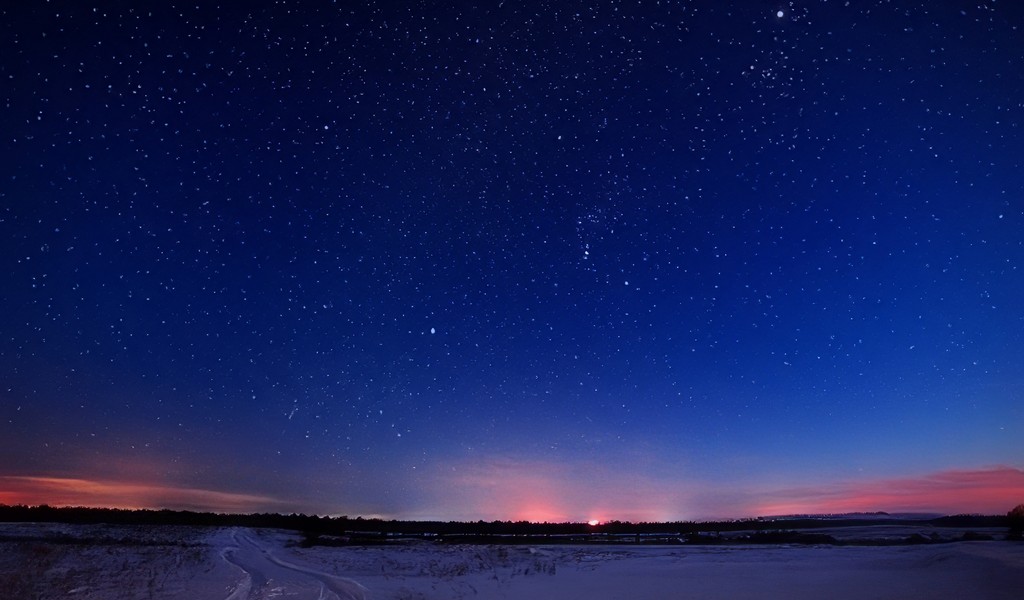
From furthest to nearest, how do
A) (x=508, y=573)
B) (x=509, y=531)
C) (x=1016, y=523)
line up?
(x=509, y=531) → (x=1016, y=523) → (x=508, y=573)

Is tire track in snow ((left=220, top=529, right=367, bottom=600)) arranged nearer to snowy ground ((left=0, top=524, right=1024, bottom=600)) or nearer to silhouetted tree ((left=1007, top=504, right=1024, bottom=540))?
snowy ground ((left=0, top=524, right=1024, bottom=600))

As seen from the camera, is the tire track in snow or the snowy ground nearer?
the snowy ground

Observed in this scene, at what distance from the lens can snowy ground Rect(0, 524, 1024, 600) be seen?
1794cm

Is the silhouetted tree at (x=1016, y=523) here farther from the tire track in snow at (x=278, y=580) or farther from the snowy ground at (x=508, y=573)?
the tire track in snow at (x=278, y=580)

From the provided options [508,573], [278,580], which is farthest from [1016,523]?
[278,580]

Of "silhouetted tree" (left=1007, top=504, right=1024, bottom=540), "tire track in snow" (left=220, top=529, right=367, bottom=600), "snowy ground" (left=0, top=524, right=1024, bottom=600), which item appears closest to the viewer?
"snowy ground" (left=0, top=524, right=1024, bottom=600)

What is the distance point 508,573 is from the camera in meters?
24.3

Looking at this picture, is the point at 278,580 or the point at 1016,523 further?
the point at 1016,523

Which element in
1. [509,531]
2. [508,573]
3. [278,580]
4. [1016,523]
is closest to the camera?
[278,580]

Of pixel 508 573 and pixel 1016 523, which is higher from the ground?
pixel 1016 523

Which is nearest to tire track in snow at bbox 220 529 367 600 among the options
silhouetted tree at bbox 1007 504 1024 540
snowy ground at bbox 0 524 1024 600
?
snowy ground at bbox 0 524 1024 600

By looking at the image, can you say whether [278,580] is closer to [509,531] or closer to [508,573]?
[508,573]

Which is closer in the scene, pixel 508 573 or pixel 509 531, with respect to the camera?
pixel 508 573

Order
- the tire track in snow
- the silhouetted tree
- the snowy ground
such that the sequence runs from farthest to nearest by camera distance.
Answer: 1. the silhouetted tree
2. the tire track in snow
3. the snowy ground
